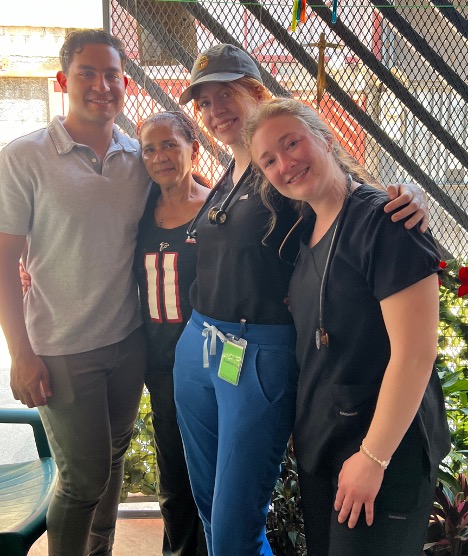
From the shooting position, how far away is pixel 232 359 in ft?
5.00

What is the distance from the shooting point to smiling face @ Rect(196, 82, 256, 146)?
171cm

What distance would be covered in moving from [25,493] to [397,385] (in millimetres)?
1252

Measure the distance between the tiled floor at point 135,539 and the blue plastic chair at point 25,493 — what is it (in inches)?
20.2

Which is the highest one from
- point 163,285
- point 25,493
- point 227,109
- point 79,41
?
point 79,41

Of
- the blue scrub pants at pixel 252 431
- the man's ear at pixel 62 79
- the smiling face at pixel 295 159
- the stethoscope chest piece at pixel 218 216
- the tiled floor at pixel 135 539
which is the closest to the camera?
the smiling face at pixel 295 159

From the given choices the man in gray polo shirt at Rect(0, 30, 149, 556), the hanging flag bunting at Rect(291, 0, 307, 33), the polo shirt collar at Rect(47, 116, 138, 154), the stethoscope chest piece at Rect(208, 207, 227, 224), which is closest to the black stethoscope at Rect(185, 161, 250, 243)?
the stethoscope chest piece at Rect(208, 207, 227, 224)

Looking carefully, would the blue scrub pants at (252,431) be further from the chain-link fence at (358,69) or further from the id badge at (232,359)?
the chain-link fence at (358,69)

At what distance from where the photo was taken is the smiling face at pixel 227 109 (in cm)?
171

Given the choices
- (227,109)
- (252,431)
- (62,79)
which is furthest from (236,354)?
(62,79)

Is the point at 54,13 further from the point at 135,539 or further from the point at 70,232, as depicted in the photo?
the point at 135,539

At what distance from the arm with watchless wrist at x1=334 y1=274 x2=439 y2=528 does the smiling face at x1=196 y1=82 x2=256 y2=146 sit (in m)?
0.78

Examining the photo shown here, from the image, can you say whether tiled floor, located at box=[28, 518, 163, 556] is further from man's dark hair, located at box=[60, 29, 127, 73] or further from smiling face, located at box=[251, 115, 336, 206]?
man's dark hair, located at box=[60, 29, 127, 73]

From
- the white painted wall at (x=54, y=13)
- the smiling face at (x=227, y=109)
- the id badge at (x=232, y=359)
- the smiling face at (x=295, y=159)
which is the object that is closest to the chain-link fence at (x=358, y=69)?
the white painted wall at (x=54, y=13)

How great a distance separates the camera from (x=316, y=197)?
4.41 ft
